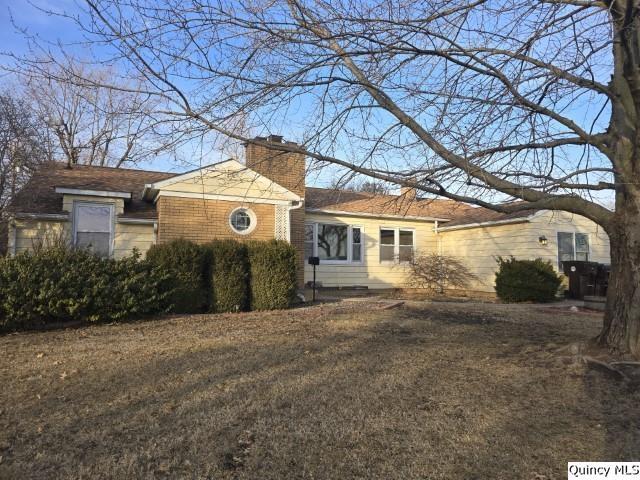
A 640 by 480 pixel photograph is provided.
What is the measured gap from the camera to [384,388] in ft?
15.1

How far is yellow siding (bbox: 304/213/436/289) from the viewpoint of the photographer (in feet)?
53.6

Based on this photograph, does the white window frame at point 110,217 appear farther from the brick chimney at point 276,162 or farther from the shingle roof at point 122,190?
the brick chimney at point 276,162

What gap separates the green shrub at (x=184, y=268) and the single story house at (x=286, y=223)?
163 centimetres

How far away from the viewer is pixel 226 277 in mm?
10328

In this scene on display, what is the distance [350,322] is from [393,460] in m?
5.49

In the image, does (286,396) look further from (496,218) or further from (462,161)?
(496,218)

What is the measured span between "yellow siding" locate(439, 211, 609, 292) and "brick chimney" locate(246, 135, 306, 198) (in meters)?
6.93

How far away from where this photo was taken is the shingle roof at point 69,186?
1216cm

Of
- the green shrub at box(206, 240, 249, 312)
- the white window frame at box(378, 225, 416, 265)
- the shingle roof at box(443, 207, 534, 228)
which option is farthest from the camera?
the white window frame at box(378, 225, 416, 265)

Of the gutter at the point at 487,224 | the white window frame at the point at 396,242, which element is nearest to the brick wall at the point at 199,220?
the white window frame at the point at 396,242

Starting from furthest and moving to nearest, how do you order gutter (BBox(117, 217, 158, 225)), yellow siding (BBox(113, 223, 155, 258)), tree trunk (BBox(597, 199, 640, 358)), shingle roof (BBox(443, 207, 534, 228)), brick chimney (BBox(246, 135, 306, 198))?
1. shingle roof (BBox(443, 207, 534, 228))
2. yellow siding (BBox(113, 223, 155, 258))
3. gutter (BBox(117, 217, 158, 225))
4. brick chimney (BBox(246, 135, 306, 198))
5. tree trunk (BBox(597, 199, 640, 358))

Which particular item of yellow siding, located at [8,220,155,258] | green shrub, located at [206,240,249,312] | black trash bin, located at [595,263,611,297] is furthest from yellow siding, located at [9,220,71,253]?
black trash bin, located at [595,263,611,297]

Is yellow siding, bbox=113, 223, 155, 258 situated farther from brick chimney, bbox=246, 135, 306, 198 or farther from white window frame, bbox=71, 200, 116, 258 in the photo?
brick chimney, bbox=246, 135, 306, 198

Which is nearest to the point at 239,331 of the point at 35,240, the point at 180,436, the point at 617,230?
the point at 180,436
